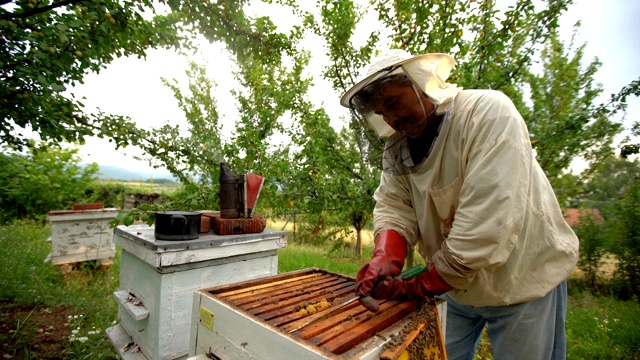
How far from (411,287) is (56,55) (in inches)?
117

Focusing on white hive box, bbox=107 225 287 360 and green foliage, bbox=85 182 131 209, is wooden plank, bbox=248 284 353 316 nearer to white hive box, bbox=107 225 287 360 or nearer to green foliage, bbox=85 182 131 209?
white hive box, bbox=107 225 287 360

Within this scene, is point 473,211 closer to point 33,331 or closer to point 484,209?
point 484,209

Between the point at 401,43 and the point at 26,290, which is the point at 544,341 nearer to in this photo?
the point at 401,43

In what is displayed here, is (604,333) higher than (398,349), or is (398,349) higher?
(398,349)

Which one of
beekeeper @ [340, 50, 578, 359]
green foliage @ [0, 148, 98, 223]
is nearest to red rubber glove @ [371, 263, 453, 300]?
beekeeper @ [340, 50, 578, 359]

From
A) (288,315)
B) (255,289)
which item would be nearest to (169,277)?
(255,289)

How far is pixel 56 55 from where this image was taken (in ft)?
7.50

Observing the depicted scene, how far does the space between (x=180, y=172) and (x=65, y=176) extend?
628 cm

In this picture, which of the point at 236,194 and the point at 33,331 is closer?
the point at 236,194

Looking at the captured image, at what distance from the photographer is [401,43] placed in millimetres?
3756

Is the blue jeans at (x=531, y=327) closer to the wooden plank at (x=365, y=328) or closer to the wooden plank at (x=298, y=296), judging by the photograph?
the wooden plank at (x=365, y=328)

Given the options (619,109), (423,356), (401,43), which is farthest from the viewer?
(401,43)

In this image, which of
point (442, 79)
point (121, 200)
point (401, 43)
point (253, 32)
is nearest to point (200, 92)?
point (121, 200)

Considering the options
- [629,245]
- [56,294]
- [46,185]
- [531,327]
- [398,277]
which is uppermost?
[46,185]
